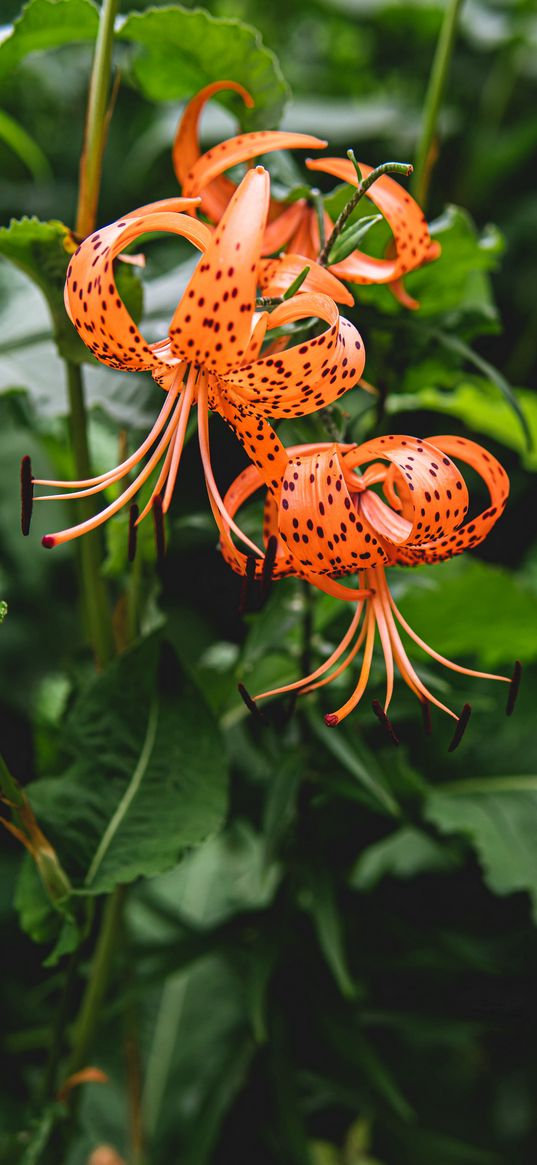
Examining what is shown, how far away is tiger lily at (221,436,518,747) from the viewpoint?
554 millimetres

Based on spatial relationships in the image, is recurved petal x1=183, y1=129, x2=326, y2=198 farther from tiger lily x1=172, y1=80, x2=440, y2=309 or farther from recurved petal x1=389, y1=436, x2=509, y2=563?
recurved petal x1=389, y1=436, x2=509, y2=563

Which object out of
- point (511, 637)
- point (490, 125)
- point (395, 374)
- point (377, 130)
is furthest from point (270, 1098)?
point (490, 125)

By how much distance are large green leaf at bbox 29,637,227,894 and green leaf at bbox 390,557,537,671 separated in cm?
25

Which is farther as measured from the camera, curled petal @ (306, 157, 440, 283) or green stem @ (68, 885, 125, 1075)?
green stem @ (68, 885, 125, 1075)

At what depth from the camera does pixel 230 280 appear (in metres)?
0.48

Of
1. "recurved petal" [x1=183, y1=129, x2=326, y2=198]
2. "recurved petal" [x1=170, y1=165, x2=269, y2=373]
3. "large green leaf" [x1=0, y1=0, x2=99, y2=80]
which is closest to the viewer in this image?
"recurved petal" [x1=170, y1=165, x2=269, y2=373]

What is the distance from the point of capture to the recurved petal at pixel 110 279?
519mm

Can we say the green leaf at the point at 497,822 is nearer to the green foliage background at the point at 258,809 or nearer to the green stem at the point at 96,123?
the green foliage background at the point at 258,809

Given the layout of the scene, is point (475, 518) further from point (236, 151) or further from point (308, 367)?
point (236, 151)

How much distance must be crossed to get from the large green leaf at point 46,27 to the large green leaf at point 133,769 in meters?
0.43

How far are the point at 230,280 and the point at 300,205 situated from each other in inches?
9.8

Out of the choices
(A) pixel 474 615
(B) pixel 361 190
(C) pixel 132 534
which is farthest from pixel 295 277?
(A) pixel 474 615

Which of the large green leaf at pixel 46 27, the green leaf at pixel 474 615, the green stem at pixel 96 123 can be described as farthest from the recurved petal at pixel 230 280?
the green leaf at pixel 474 615

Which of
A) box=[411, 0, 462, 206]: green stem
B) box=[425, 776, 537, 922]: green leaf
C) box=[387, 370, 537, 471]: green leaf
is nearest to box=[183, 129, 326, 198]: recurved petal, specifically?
box=[411, 0, 462, 206]: green stem
